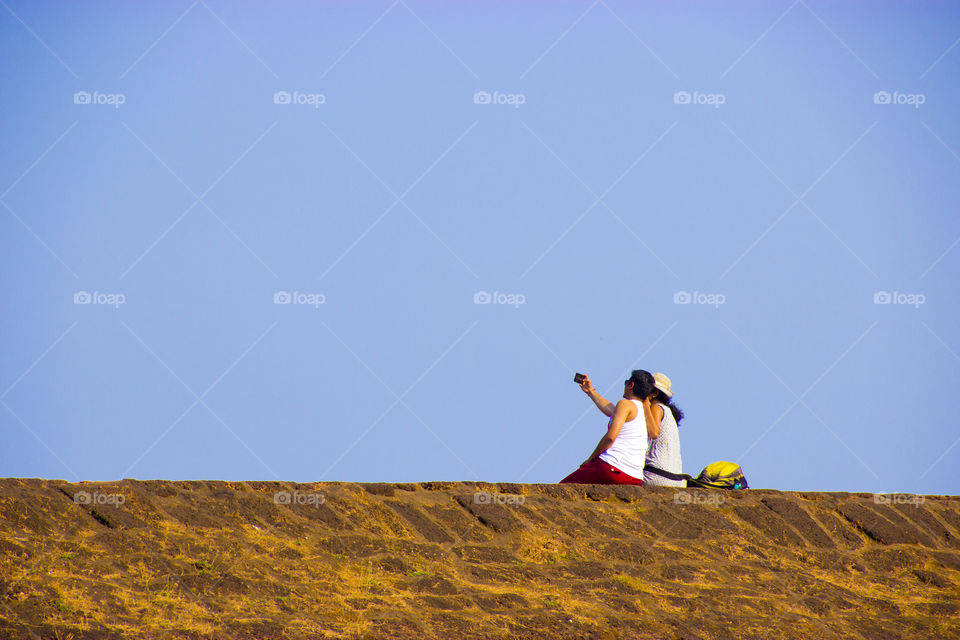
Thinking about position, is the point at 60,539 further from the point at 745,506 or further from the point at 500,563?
the point at 745,506

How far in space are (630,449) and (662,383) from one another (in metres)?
0.85

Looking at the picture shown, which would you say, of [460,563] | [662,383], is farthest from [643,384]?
[460,563]

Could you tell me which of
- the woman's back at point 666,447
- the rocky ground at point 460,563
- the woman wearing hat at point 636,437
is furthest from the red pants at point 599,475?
the woman's back at point 666,447

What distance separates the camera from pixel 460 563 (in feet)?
17.3

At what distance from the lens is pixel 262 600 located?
458cm

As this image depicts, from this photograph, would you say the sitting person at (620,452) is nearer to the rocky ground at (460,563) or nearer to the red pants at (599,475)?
the red pants at (599,475)

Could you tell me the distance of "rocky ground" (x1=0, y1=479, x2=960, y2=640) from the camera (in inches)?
175

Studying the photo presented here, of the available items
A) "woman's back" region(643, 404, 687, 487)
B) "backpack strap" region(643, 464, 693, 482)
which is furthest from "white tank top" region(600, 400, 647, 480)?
"woman's back" region(643, 404, 687, 487)

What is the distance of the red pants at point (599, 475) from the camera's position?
22.0 ft

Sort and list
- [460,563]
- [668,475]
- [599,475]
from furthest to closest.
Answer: [668,475] < [599,475] < [460,563]

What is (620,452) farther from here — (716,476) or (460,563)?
(460,563)

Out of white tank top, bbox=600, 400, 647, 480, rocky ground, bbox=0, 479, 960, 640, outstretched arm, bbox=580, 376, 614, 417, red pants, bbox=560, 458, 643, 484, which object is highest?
outstretched arm, bbox=580, 376, 614, 417

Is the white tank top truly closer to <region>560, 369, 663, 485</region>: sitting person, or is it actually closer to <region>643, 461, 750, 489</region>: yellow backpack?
<region>560, 369, 663, 485</region>: sitting person

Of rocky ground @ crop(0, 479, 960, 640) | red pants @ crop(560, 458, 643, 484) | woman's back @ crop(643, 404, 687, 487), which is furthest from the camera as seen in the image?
woman's back @ crop(643, 404, 687, 487)
